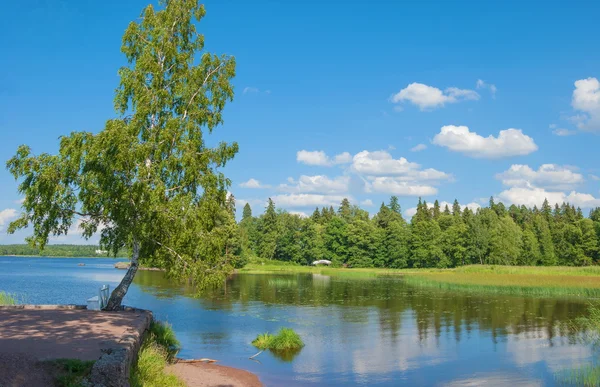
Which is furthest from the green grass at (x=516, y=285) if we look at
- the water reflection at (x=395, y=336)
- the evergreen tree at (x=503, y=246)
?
the evergreen tree at (x=503, y=246)

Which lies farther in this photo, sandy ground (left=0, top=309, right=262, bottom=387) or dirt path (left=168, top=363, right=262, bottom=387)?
dirt path (left=168, top=363, right=262, bottom=387)

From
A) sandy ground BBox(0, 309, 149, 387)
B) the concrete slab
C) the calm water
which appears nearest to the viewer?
sandy ground BBox(0, 309, 149, 387)

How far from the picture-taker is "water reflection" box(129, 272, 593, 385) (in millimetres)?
18922

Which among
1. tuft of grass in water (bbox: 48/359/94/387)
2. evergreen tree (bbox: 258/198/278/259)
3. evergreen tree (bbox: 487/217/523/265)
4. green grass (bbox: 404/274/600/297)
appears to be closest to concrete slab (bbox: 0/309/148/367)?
tuft of grass in water (bbox: 48/359/94/387)

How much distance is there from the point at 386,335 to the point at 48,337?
18190 millimetres

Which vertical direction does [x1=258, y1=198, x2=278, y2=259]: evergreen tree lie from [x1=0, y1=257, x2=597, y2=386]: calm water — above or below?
above

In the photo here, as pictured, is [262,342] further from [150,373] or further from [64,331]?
[64,331]

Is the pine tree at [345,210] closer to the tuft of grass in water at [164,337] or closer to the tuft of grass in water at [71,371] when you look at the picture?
the tuft of grass in water at [164,337]

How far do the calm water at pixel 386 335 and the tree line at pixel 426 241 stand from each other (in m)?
51.5

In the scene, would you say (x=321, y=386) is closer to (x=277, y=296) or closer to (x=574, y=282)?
(x=277, y=296)

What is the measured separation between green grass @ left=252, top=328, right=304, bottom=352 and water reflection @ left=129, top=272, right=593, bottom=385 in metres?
0.57

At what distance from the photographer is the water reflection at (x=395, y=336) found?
1892cm

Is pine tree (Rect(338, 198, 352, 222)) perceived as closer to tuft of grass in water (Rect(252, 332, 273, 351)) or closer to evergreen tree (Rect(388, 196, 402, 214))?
evergreen tree (Rect(388, 196, 402, 214))

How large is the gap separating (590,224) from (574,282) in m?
52.2
